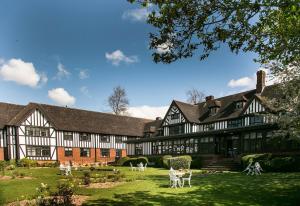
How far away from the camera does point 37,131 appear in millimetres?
41344

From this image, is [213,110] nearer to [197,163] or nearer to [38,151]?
[197,163]

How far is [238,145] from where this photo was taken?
3116 cm

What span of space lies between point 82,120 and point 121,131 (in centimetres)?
694

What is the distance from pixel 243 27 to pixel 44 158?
38186 mm

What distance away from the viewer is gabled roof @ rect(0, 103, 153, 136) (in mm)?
42375

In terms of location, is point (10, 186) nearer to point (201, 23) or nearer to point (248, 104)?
point (201, 23)

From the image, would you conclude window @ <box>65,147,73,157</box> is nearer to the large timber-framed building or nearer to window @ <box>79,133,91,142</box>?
the large timber-framed building

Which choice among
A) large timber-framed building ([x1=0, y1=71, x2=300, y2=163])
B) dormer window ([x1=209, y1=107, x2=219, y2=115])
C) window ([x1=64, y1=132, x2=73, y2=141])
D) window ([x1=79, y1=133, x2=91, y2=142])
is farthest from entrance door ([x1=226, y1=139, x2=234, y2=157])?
window ([x1=64, y1=132, x2=73, y2=141])

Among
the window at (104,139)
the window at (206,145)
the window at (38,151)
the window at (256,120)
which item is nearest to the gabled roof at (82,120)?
the window at (104,139)

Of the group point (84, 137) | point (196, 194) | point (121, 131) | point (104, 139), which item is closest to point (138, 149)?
point (121, 131)

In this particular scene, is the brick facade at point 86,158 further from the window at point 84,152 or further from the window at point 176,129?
the window at point 176,129

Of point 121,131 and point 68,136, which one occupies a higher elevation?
point 121,131

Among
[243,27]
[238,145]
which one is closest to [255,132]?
[238,145]

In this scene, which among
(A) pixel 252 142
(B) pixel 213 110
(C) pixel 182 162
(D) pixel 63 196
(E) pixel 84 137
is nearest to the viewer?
(D) pixel 63 196
